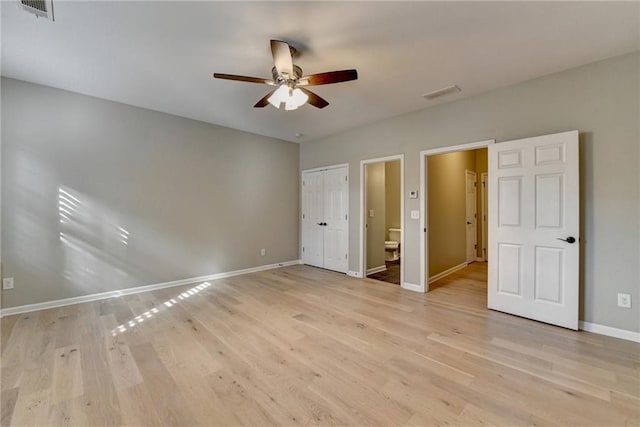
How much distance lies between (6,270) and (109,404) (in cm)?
278

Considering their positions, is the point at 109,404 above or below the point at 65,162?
below

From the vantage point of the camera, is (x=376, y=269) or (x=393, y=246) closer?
(x=376, y=269)

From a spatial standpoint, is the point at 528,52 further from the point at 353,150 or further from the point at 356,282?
the point at 356,282

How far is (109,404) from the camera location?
1678 millimetres

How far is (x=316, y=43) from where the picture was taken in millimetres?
2395

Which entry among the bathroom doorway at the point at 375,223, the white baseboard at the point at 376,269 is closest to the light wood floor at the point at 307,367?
the bathroom doorway at the point at 375,223

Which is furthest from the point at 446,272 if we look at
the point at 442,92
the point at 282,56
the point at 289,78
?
the point at 282,56

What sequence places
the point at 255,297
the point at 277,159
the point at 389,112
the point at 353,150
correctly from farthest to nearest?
the point at 277,159 → the point at 353,150 → the point at 389,112 → the point at 255,297

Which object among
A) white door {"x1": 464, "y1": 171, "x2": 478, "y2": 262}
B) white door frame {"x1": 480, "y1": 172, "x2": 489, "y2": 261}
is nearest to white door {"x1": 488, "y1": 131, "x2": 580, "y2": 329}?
white door {"x1": 464, "y1": 171, "x2": 478, "y2": 262}

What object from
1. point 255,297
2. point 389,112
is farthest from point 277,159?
point 255,297

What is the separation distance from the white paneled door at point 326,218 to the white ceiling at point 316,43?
6.67 ft

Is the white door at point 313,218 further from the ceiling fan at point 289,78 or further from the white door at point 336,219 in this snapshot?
the ceiling fan at point 289,78

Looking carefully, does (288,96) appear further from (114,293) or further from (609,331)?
(609,331)

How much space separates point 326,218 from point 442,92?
3046 millimetres
